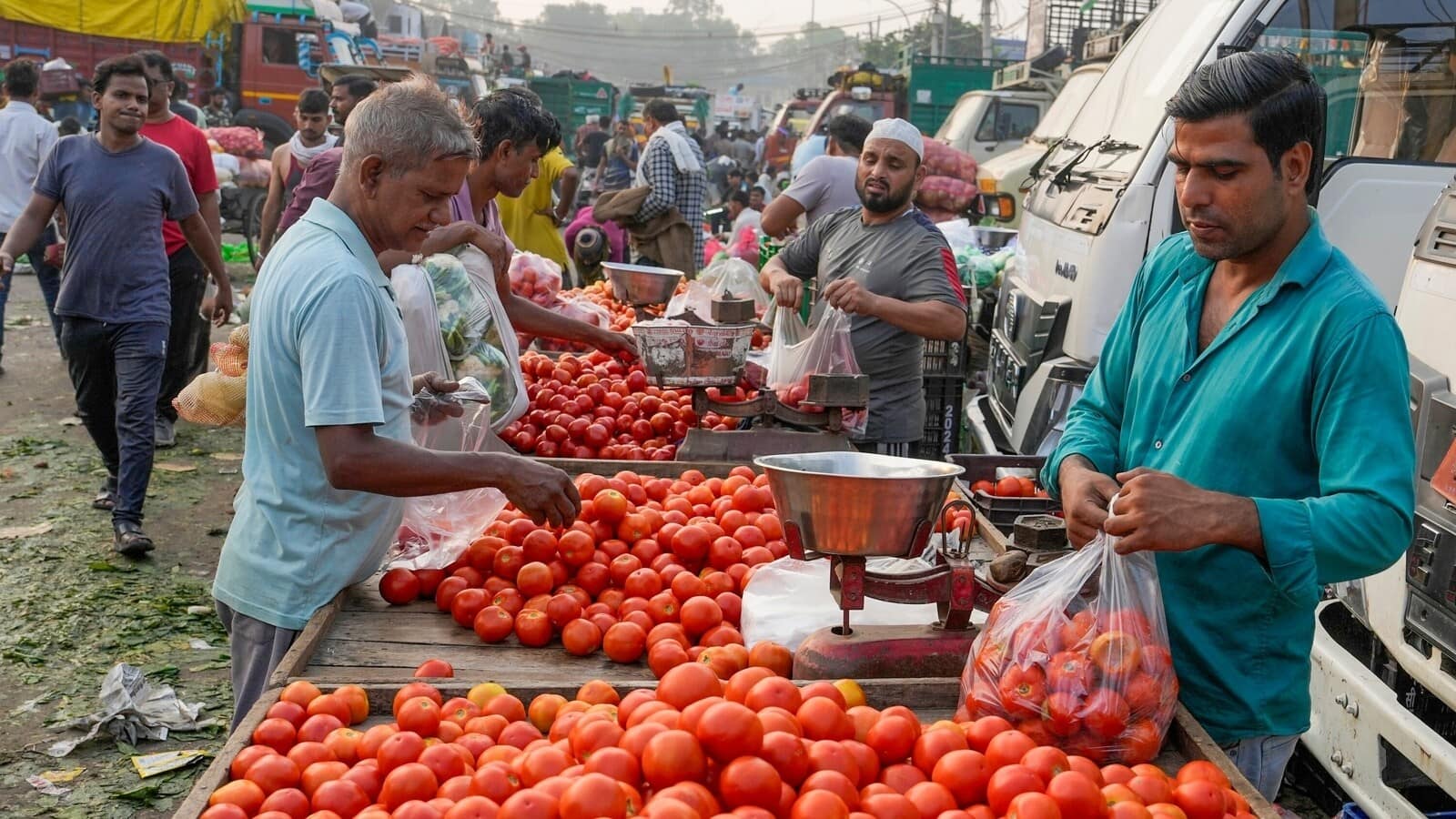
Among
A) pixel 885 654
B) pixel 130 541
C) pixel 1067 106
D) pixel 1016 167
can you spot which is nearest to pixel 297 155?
pixel 130 541

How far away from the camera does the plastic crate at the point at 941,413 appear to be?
634 cm

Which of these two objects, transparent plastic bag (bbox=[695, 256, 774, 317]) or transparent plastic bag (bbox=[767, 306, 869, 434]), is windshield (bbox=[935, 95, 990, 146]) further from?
transparent plastic bag (bbox=[767, 306, 869, 434])

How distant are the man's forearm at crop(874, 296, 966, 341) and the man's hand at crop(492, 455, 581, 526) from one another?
2170mm

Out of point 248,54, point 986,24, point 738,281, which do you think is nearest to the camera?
point 738,281

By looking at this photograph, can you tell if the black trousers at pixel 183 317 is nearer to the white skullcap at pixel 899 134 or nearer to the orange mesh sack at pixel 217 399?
the orange mesh sack at pixel 217 399

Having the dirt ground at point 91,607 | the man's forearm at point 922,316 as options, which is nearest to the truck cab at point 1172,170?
the man's forearm at point 922,316

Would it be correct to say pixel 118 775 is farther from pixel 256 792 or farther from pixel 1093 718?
pixel 1093 718

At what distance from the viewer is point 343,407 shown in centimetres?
244

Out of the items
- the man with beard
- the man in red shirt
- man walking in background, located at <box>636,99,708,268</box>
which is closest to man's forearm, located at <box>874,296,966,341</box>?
the man with beard

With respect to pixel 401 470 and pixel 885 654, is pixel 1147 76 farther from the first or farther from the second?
pixel 401 470

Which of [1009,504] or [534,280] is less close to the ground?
[534,280]

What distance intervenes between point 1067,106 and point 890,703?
22.3 ft

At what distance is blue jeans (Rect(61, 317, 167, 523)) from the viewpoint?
20.2 ft

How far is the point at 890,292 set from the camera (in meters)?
4.86
